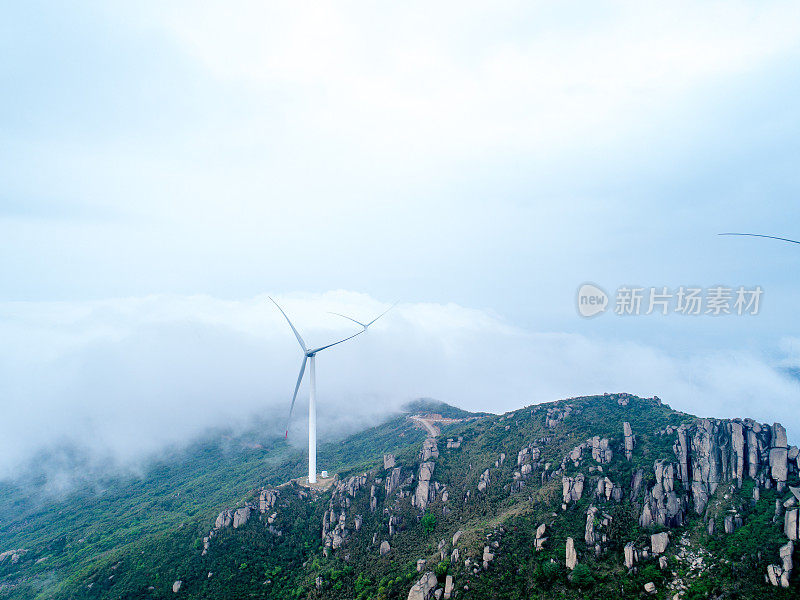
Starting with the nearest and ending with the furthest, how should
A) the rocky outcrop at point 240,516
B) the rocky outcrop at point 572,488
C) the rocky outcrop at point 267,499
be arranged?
the rocky outcrop at point 572,488, the rocky outcrop at point 240,516, the rocky outcrop at point 267,499

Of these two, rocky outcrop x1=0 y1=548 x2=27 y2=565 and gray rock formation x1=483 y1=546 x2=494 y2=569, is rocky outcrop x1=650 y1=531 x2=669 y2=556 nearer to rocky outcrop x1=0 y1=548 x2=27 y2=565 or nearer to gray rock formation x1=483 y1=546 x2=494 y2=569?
gray rock formation x1=483 y1=546 x2=494 y2=569

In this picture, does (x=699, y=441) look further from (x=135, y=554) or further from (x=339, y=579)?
(x=135, y=554)


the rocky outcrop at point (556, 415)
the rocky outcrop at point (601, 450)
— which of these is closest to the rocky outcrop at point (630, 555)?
the rocky outcrop at point (601, 450)

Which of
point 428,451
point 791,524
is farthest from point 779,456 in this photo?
point 428,451

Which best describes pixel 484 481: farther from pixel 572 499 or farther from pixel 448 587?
pixel 448 587

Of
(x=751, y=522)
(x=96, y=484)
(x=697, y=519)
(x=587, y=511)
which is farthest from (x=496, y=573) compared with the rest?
(x=96, y=484)

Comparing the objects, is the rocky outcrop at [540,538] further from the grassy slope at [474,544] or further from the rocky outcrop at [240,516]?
the rocky outcrop at [240,516]
